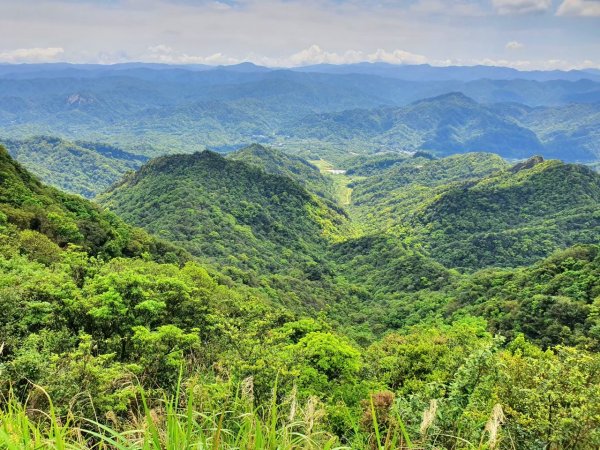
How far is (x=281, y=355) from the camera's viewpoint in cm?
1952

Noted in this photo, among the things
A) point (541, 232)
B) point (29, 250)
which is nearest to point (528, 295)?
point (29, 250)

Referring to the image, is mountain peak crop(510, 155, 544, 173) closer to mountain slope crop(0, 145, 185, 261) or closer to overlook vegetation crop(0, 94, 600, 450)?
overlook vegetation crop(0, 94, 600, 450)

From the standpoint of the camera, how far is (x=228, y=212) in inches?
5032

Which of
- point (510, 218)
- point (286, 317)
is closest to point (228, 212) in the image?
point (286, 317)

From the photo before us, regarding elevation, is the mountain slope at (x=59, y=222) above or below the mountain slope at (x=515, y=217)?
above

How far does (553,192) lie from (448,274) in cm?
→ 8171

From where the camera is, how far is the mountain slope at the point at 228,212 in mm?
107500

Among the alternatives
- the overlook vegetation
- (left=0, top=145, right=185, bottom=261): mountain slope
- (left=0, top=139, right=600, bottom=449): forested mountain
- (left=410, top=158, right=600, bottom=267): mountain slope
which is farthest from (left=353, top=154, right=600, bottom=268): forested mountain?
(left=0, top=145, right=185, bottom=261): mountain slope

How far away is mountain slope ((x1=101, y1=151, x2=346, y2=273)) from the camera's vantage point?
10750 centimetres

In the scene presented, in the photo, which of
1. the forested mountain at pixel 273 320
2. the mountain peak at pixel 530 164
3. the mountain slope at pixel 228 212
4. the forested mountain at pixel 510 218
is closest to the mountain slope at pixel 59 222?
the forested mountain at pixel 273 320

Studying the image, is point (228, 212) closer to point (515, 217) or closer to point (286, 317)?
point (286, 317)

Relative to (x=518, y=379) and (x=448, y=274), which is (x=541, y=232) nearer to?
(x=448, y=274)

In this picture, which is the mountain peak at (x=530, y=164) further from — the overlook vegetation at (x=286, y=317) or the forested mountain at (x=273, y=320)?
the forested mountain at (x=273, y=320)

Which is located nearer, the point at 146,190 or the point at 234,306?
the point at 234,306
